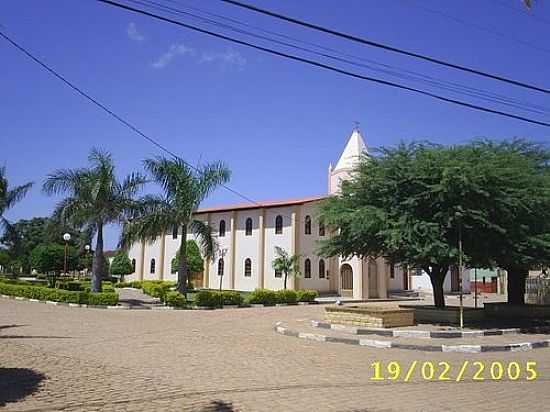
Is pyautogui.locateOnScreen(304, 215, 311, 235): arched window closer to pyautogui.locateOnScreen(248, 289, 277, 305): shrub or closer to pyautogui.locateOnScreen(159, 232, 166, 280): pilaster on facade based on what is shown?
pyautogui.locateOnScreen(248, 289, 277, 305): shrub

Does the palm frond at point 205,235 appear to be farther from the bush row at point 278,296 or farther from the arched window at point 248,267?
the arched window at point 248,267

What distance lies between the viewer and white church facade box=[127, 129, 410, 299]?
38344mm

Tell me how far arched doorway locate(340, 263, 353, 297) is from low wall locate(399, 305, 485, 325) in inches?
809

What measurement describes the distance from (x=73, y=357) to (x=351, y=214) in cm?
1098

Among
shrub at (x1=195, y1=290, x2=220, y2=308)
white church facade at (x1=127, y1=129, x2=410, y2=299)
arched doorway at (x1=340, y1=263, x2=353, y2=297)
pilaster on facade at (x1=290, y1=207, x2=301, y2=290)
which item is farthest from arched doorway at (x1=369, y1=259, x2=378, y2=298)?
shrub at (x1=195, y1=290, x2=220, y2=308)

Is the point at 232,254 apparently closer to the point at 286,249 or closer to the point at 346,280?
the point at 286,249

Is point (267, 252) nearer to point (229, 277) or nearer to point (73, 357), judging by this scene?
point (229, 277)

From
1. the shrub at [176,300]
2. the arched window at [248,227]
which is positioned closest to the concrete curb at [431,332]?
the shrub at [176,300]

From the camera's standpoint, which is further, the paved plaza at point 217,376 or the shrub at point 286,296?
the shrub at point 286,296

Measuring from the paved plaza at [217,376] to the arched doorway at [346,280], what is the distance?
2587 cm

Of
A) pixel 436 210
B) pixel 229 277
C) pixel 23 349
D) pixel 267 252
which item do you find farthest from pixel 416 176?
pixel 229 277

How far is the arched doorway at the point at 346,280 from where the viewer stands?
41812 mm

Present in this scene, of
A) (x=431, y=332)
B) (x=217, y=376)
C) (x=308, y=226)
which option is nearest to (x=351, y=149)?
(x=308, y=226)

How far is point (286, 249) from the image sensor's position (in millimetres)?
41469
